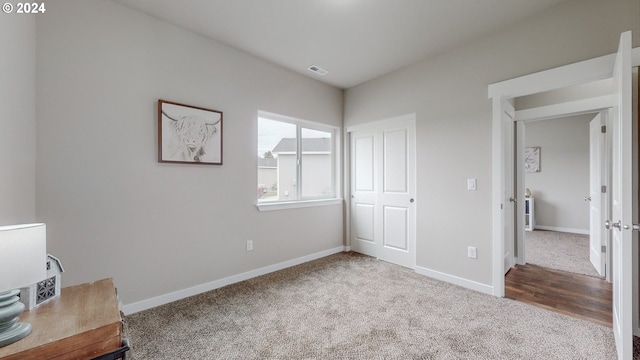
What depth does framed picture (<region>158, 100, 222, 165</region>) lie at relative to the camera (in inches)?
96.9

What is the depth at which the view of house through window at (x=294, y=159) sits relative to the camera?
340 centimetres

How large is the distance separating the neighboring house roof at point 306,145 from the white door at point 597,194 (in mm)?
3365

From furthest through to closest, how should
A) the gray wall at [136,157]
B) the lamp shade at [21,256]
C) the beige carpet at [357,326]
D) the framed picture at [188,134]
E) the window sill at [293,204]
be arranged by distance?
the window sill at [293,204] → the framed picture at [188,134] → the gray wall at [136,157] → the beige carpet at [357,326] → the lamp shade at [21,256]

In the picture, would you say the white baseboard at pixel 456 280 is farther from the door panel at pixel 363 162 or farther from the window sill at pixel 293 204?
the window sill at pixel 293 204

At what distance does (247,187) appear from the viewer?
3098 millimetres

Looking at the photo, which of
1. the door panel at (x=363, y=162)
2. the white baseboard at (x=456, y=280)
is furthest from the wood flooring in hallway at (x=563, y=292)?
the door panel at (x=363, y=162)

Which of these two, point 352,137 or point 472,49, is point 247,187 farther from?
point 472,49

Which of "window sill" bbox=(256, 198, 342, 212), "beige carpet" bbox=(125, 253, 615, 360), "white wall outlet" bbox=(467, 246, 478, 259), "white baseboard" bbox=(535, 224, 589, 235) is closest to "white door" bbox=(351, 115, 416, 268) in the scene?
"window sill" bbox=(256, 198, 342, 212)

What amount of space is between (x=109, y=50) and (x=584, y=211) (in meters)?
8.04

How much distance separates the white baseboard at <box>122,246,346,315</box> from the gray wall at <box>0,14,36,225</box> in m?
1.05

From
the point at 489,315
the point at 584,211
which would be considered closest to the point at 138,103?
the point at 489,315

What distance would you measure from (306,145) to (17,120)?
2824 mm

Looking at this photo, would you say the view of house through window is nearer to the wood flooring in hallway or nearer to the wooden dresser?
the wooden dresser

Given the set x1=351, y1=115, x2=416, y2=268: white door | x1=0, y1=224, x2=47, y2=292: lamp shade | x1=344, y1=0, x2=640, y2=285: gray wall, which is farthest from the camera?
x1=351, y1=115, x2=416, y2=268: white door
